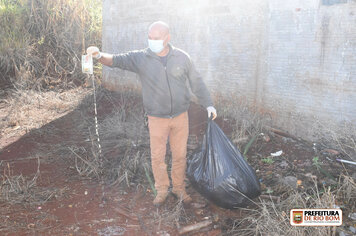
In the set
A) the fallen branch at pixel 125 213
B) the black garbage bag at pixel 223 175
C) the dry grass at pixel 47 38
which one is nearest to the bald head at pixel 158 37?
the black garbage bag at pixel 223 175

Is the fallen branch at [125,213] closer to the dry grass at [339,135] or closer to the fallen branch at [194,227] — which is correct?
the fallen branch at [194,227]

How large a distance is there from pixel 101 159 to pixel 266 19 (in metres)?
2.92

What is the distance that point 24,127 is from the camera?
19.5ft

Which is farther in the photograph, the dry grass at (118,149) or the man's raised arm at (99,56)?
the dry grass at (118,149)

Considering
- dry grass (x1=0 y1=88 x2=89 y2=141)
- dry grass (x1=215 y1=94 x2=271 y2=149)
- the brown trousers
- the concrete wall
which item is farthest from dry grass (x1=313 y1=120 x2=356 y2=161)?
dry grass (x1=0 y1=88 x2=89 y2=141)

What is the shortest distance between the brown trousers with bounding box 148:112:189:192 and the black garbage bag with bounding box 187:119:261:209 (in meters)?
0.24

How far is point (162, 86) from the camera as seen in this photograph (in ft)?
10.6

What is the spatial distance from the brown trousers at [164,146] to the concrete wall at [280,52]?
1.99 metres

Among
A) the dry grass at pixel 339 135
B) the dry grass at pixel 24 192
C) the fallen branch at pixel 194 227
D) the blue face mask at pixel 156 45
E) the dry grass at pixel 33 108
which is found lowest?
the fallen branch at pixel 194 227

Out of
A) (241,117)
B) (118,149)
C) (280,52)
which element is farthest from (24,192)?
(280,52)

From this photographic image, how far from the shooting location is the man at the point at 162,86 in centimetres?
321

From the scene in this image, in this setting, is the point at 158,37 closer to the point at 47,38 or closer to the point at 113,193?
the point at 113,193

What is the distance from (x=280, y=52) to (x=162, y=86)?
7.43 feet

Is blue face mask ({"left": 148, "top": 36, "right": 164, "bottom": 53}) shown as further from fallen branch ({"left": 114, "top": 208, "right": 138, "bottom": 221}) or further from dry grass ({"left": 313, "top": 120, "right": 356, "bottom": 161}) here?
dry grass ({"left": 313, "top": 120, "right": 356, "bottom": 161})
